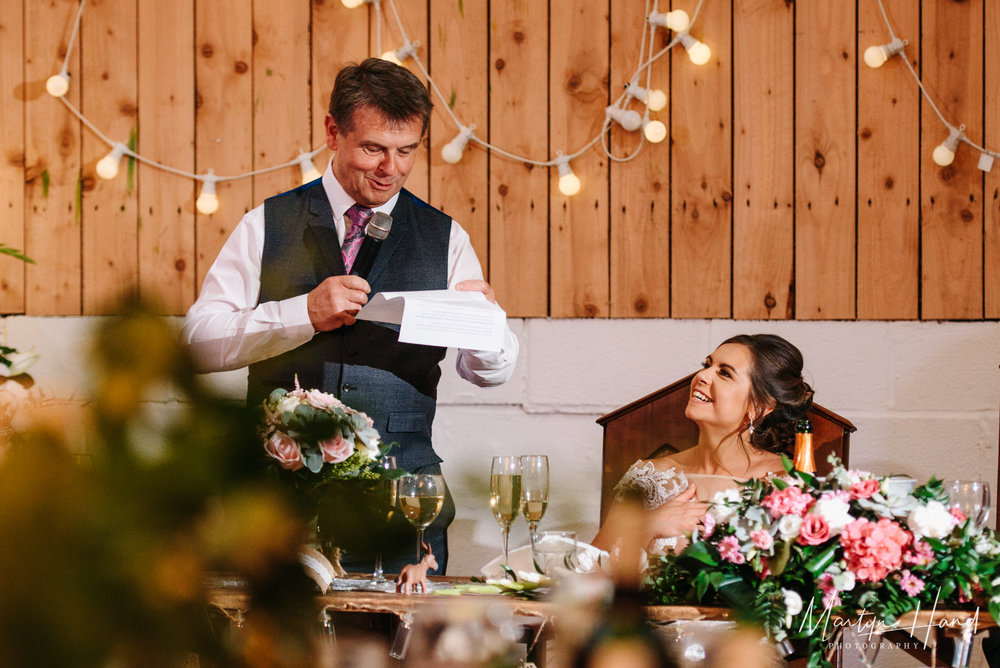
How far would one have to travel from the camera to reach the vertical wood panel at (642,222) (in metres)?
2.54

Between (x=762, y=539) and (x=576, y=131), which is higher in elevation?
(x=576, y=131)

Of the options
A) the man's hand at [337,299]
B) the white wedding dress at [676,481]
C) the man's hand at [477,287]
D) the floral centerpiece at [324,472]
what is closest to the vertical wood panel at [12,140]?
the man's hand at [337,299]

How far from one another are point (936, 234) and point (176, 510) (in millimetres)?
2654

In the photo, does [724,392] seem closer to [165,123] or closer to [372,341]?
[372,341]

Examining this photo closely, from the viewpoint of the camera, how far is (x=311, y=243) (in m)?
2.07

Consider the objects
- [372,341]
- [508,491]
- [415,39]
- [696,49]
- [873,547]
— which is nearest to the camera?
[873,547]

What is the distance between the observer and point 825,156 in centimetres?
254

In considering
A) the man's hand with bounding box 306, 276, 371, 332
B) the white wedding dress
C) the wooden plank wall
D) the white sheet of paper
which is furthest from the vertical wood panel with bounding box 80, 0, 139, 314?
the white wedding dress

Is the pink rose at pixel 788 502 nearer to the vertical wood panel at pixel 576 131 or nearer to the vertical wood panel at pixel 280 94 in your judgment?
the vertical wood panel at pixel 576 131

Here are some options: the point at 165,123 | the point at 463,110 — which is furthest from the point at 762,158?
the point at 165,123

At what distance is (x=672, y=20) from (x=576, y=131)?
0.39m

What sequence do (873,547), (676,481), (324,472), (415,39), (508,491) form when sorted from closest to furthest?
1. (324,472)
2. (873,547)
3. (508,491)
4. (676,481)
5. (415,39)

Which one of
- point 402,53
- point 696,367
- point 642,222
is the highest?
point 402,53

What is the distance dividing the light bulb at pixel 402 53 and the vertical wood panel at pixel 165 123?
1.89 feet
